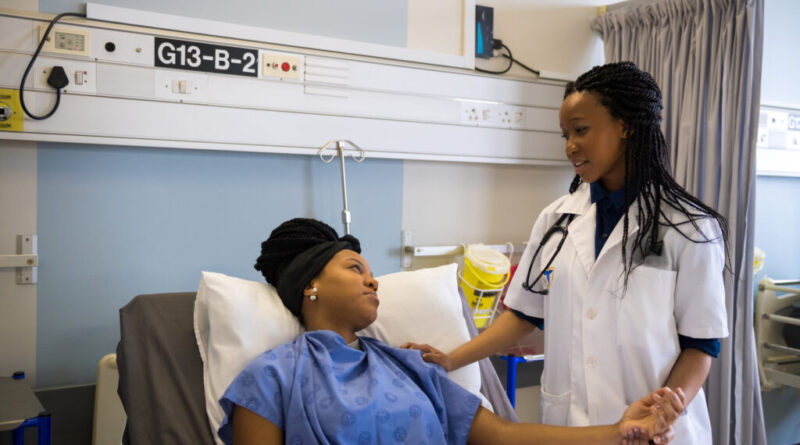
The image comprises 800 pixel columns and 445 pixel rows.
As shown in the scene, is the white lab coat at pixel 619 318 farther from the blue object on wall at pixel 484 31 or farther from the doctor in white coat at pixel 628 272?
the blue object on wall at pixel 484 31

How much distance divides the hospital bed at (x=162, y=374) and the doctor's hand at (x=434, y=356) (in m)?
0.27

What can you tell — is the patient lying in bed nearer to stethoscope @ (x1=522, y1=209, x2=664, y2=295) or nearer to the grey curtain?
stethoscope @ (x1=522, y1=209, x2=664, y2=295)

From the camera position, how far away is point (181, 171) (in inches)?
87.5

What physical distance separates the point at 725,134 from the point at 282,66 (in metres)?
1.69

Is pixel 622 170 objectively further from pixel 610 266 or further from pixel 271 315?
pixel 271 315

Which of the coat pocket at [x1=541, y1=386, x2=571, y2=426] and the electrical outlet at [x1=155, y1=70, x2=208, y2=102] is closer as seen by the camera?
the coat pocket at [x1=541, y1=386, x2=571, y2=426]

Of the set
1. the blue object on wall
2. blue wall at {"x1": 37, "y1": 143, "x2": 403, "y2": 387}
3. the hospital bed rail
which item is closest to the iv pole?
blue wall at {"x1": 37, "y1": 143, "x2": 403, "y2": 387}

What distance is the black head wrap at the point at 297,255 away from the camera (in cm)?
165

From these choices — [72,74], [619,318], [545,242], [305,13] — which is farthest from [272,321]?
[305,13]

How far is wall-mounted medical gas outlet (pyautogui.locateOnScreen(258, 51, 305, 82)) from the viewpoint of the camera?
2.26 metres

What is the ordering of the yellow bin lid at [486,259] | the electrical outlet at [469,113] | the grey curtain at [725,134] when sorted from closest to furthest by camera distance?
the grey curtain at [725,134] < the yellow bin lid at [486,259] < the electrical outlet at [469,113]

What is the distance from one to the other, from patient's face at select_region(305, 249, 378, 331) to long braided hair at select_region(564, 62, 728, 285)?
62 centimetres

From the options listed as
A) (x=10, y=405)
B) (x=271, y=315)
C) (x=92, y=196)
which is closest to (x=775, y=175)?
(x=271, y=315)

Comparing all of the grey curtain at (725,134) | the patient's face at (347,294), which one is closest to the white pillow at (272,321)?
the patient's face at (347,294)
